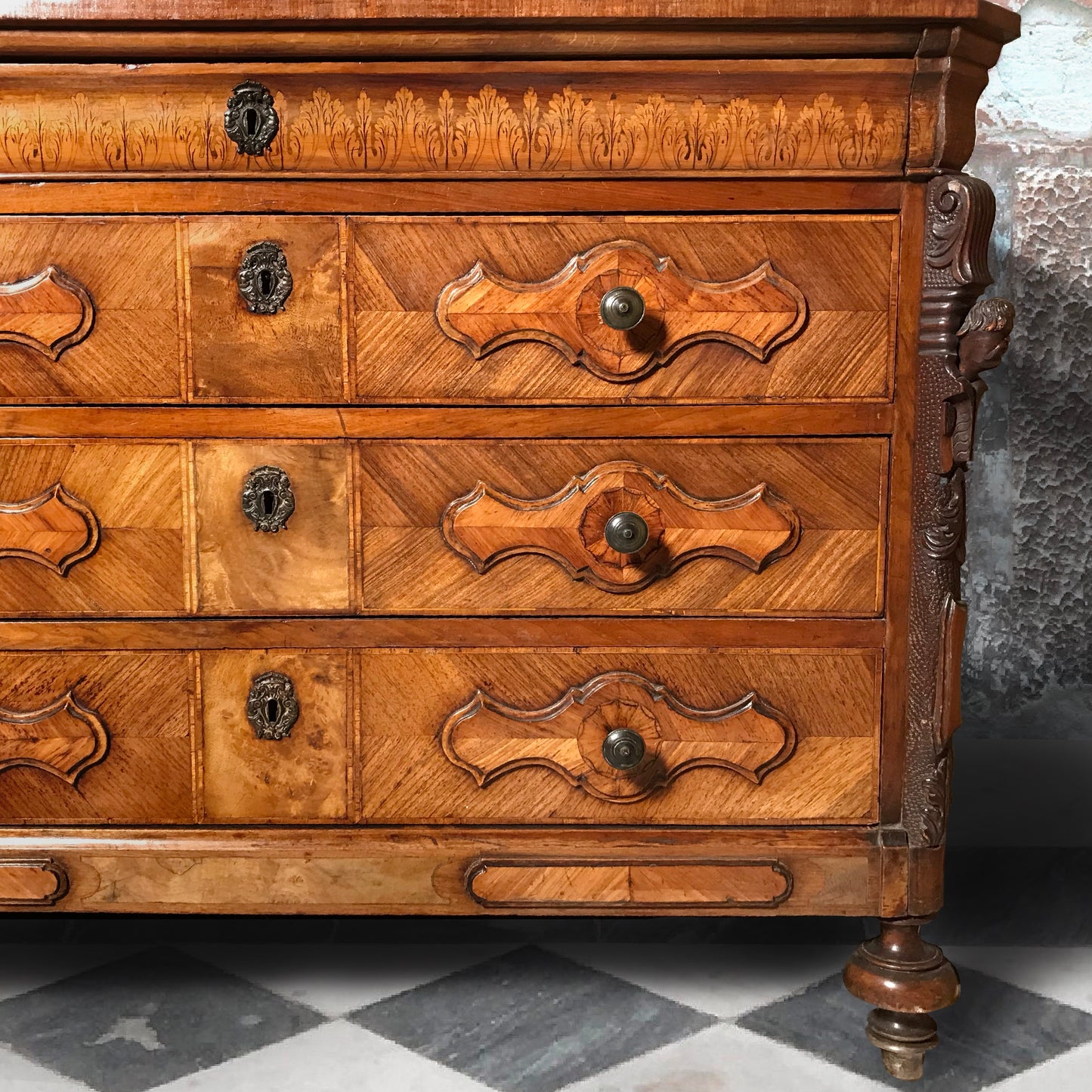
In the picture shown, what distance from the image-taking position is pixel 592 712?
1.20 metres

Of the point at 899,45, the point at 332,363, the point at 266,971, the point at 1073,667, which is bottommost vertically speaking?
the point at 266,971

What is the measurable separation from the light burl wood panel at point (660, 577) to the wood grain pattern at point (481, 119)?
247 millimetres

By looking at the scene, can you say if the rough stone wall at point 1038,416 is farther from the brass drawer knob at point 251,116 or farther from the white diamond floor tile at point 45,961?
the white diamond floor tile at point 45,961

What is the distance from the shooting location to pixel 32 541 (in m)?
1.18

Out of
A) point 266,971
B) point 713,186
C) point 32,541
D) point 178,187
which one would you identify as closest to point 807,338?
point 713,186

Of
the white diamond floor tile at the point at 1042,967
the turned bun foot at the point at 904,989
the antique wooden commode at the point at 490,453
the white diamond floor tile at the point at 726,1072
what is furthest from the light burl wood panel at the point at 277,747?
the white diamond floor tile at the point at 1042,967

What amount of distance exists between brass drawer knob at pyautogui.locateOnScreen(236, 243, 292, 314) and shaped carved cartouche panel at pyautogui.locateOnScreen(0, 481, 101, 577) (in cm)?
24

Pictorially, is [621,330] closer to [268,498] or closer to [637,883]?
[268,498]

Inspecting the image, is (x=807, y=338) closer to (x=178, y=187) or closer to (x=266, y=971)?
(x=178, y=187)

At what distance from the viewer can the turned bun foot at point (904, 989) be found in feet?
4.05

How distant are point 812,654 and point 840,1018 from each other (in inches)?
18.2

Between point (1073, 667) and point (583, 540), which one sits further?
point (1073, 667)

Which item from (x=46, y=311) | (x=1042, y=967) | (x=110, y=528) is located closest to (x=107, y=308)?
(x=46, y=311)

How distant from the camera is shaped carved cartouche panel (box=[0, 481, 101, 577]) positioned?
117cm
